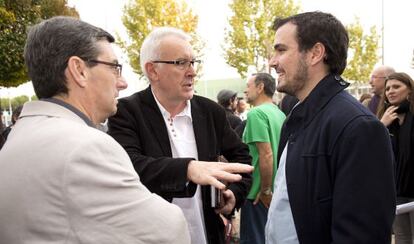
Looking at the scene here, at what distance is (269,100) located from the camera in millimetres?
4957

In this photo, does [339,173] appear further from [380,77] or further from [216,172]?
[380,77]

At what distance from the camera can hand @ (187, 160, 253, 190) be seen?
6.20ft

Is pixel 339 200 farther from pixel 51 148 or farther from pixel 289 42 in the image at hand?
pixel 51 148

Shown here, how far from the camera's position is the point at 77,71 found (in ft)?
5.15

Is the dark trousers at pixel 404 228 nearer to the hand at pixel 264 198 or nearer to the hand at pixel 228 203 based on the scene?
the hand at pixel 264 198

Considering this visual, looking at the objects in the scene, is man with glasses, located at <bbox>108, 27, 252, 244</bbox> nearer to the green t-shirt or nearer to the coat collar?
the coat collar

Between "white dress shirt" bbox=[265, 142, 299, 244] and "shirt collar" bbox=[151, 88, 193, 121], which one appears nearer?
"white dress shirt" bbox=[265, 142, 299, 244]

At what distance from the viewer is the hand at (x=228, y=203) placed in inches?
96.0

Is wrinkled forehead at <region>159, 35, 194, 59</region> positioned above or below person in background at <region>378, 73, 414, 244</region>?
above

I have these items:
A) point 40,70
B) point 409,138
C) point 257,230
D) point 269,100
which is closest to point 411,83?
point 409,138

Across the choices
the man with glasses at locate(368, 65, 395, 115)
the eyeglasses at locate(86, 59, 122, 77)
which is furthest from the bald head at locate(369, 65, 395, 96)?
the eyeglasses at locate(86, 59, 122, 77)

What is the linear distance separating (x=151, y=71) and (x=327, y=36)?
1081mm

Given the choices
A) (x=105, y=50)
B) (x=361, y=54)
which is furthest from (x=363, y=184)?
(x=361, y=54)

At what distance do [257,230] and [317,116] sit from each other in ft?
8.95
